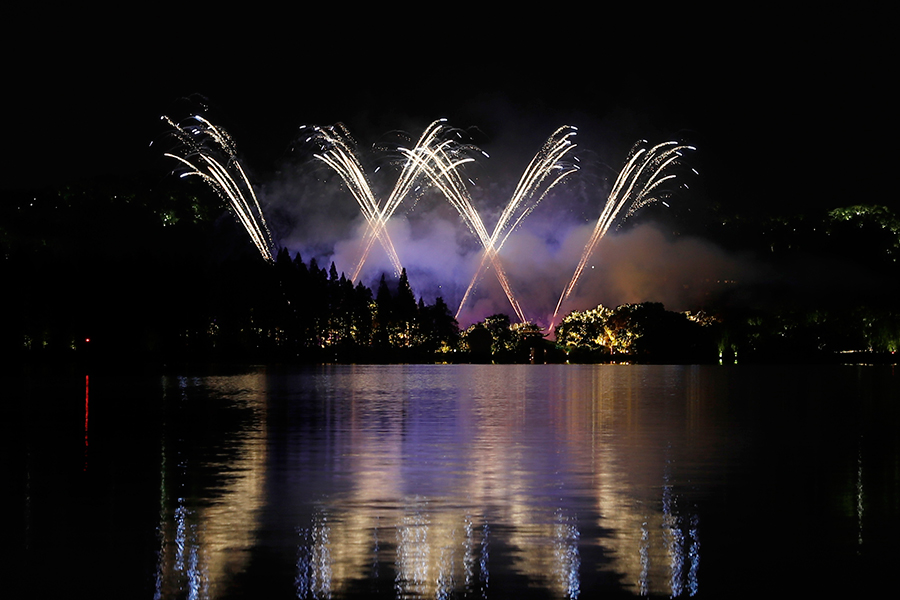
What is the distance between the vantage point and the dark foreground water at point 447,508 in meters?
11.9

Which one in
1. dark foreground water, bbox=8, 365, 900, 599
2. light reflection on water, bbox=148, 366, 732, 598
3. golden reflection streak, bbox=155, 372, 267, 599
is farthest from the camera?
light reflection on water, bbox=148, 366, 732, 598

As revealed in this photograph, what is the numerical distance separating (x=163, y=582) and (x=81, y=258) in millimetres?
126823

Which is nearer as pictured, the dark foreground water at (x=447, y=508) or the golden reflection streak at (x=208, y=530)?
the golden reflection streak at (x=208, y=530)

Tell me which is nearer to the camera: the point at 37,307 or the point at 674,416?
the point at 674,416

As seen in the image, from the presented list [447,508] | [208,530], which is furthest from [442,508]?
[208,530]

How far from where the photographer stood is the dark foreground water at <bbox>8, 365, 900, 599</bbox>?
11.9 metres

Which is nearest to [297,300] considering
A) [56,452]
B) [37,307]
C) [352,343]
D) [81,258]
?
[352,343]

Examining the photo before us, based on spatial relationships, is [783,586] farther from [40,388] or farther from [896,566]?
[40,388]

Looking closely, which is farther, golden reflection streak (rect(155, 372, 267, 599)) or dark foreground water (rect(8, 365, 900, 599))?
dark foreground water (rect(8, 365, 900, 599))

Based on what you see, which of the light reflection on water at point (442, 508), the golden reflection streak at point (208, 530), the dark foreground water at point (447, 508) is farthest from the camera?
the light reflection on water at point (442, 508)

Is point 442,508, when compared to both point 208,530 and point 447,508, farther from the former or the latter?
point 208,530

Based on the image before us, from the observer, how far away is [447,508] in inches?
672

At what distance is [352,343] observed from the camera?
17662cm

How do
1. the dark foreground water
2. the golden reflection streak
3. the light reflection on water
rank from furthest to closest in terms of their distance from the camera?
the light reflection on water → the dark foreground water → the golden reflection streak
